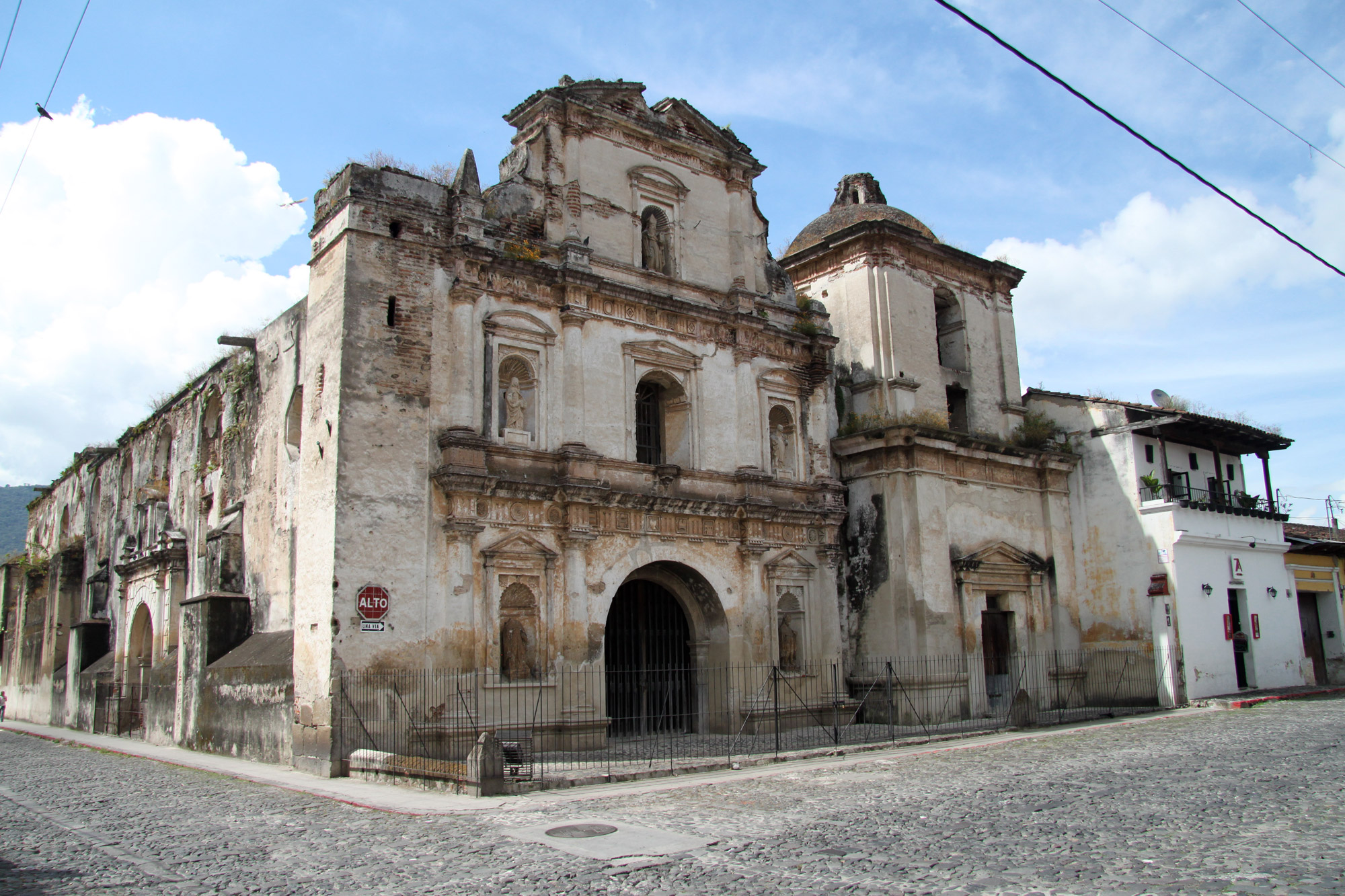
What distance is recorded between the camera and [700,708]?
1917cm

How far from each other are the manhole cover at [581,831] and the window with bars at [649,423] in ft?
35.8

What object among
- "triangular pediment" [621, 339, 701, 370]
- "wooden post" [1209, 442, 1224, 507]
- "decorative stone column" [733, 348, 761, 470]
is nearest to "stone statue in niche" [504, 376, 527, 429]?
"triangular pediment" [621, 339, 701, 370]

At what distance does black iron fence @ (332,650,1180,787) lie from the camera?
1407cm

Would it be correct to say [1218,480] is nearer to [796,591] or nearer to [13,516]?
[796,591]

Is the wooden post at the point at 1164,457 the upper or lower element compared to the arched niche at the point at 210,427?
lower

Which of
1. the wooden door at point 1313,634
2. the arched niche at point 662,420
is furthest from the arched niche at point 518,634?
the wooden door at point 1313,634

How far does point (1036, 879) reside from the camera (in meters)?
6.79

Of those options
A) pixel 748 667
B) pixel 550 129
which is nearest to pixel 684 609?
pixel 748 667

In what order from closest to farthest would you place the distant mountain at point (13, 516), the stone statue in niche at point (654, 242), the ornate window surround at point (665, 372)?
the ornate window surround at point (665, 372) → the stone statue in niche at point (654, 242) → the distant mountain at point (13, 516)

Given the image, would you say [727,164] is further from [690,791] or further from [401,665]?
[690,791]

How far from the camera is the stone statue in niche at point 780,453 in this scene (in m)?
21.2

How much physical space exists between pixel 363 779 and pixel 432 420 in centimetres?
564

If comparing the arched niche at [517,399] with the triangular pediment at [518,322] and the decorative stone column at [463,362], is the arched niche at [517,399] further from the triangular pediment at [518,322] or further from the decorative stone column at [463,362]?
the decorative stone column at [463,362]

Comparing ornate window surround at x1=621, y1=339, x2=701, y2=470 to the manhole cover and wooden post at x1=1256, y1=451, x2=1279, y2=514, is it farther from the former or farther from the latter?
wooden post at x1=1256, y1=451, x2=1279, y2=514
